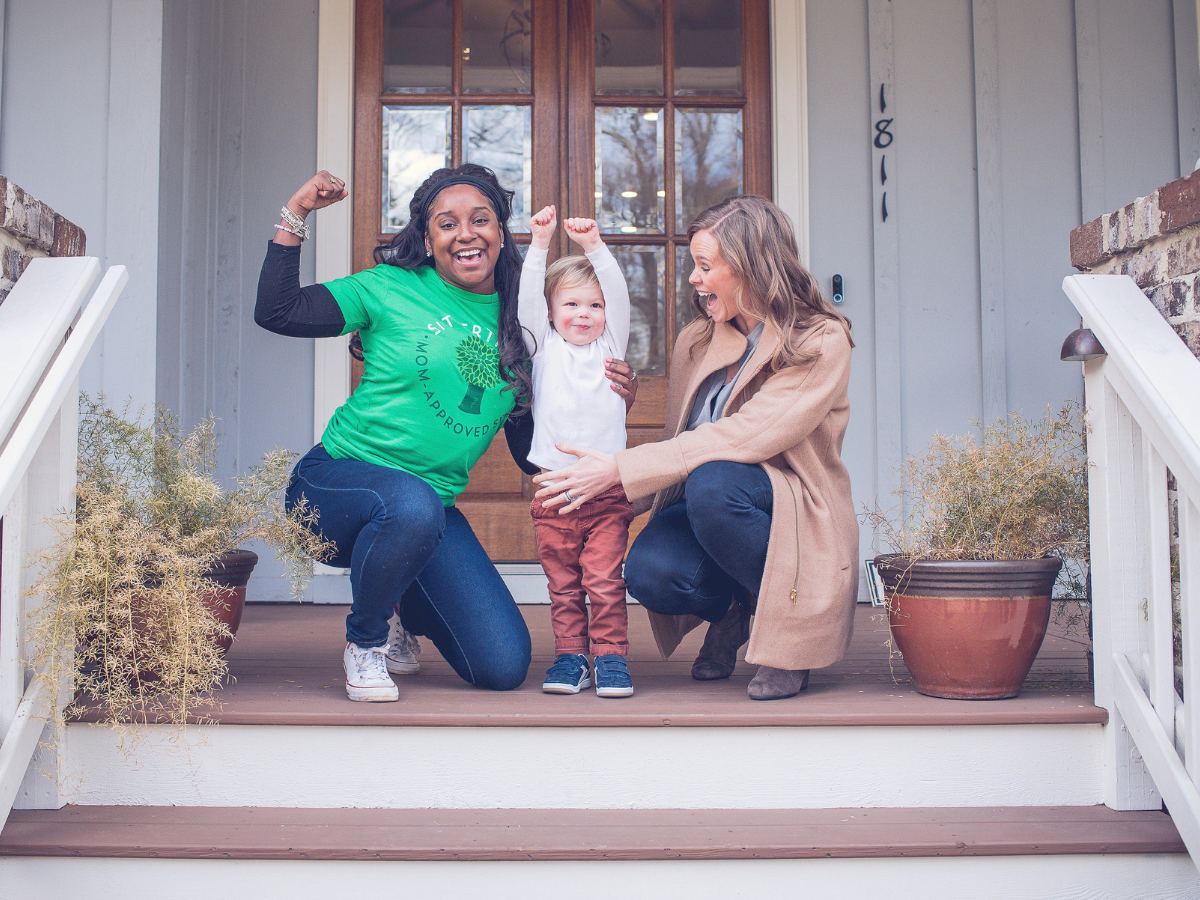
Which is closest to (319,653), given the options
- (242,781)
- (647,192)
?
(242,781)

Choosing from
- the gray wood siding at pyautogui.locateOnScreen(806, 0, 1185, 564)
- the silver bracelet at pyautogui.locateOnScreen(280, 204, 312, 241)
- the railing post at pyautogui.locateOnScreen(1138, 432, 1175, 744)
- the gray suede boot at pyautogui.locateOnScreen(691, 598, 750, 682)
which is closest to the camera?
the railing post at pyautogui.locateOnScreen(1138, 432, 1175, 744)

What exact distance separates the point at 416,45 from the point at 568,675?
258 cm

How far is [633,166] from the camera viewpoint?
3.42 meters

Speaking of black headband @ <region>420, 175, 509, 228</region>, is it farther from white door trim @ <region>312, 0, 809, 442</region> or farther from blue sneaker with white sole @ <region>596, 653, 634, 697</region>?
white door trim @ <region>312, 0, 809, 442</region>

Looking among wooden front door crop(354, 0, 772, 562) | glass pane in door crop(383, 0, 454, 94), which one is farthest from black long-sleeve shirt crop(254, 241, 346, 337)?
glass pane in door crop(383, 0, 454, 94)

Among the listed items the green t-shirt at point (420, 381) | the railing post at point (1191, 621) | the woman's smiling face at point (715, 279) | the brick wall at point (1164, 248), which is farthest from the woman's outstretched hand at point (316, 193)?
the railing post at point (1191, 621)

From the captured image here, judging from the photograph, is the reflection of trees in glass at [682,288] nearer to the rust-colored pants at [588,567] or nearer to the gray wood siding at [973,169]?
the gray wood siding at [973,169]

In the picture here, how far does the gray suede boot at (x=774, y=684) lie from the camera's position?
1.77 metres

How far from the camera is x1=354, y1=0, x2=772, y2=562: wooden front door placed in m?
3.38

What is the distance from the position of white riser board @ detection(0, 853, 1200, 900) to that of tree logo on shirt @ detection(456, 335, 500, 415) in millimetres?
952

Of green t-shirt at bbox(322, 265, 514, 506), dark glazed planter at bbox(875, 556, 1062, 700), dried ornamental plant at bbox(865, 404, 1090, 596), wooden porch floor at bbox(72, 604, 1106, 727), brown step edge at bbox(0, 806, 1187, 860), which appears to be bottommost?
brown step edge at bbox(0, 806, 1187, 860)

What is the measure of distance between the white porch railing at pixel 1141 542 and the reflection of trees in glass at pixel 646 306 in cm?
177

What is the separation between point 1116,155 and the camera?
128 inches

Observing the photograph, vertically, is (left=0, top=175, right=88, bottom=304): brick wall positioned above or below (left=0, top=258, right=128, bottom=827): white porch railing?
above
